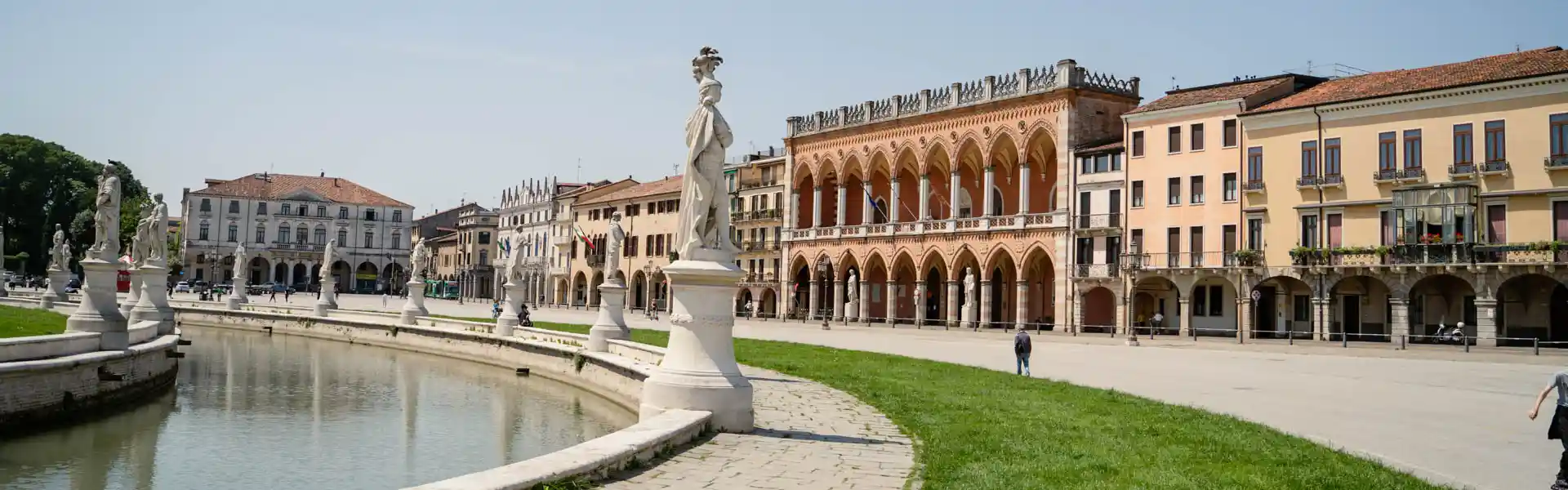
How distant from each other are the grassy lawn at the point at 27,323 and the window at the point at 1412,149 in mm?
40798

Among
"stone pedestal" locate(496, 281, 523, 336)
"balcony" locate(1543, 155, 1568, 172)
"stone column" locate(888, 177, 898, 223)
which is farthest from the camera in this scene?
"stone column" locate(888, 177, 898, 223)

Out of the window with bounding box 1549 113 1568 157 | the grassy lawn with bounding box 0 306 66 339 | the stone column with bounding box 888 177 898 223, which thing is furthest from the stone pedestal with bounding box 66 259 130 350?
the stone column with bounding box 888 177 898 223

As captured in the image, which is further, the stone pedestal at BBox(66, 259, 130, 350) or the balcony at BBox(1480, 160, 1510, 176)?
the balcony at BBox(1480, 160, 1510, 176)

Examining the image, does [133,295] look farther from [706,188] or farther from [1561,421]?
[1561,421]

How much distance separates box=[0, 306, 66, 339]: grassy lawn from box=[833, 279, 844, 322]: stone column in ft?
137

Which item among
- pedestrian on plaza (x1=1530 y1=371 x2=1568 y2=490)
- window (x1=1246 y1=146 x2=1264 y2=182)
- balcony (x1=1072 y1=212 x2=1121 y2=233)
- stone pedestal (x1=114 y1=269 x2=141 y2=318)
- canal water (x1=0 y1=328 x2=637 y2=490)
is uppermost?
window (x1=1246 y1=146 x2=1264 y2=182)

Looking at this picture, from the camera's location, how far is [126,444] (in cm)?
1463

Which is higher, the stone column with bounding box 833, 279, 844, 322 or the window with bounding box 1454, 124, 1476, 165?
the window with bounding box 1454, 124, 1476, 165

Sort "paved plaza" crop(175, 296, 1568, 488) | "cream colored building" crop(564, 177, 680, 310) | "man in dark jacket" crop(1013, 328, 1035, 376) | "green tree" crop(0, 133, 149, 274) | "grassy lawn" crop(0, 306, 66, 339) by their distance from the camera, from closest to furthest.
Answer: "paved plaza" crop(175, 296, 1568, 488), "grassy lawn" crop(0, 306, 66, 339), "man in dark jacket" crop(1013, 328, 1035, 376), "cream colored building" crop(564, 177, 680, 310), "green tree" crop(0, 133, 149, 274)

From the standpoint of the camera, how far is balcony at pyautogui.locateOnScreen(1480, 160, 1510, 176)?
38.0 meters

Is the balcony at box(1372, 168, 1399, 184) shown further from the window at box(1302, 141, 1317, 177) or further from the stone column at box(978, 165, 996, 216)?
the stone column at box(978, 165, 996, 216)

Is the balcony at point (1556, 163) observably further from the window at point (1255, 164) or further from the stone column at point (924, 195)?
the stone column at point (924, 195)

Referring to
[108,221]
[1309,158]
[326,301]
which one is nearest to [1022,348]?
[108,221]

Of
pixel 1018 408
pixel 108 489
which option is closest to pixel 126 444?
pixel 108 489
